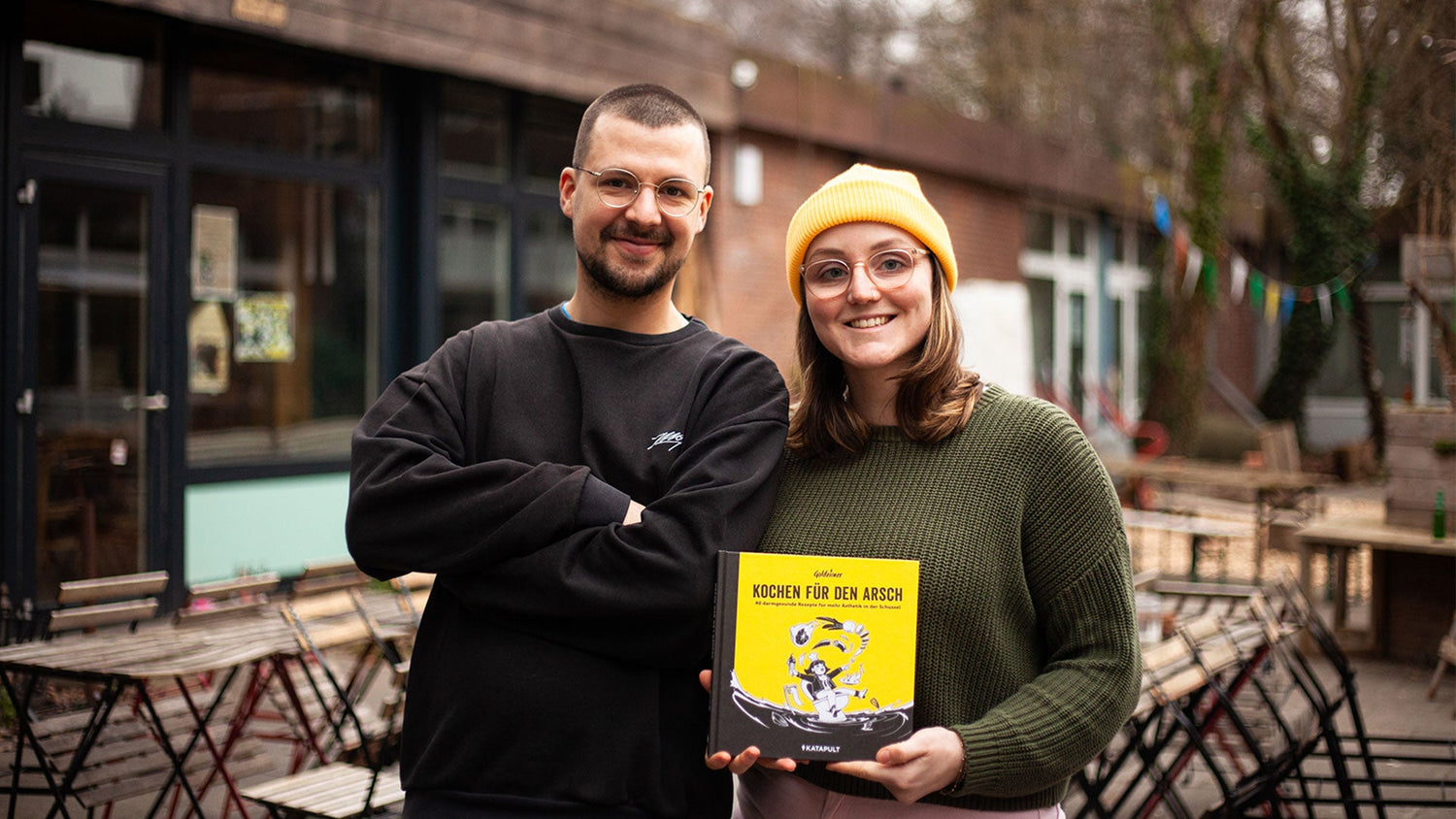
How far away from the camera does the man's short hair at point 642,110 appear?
210 cm

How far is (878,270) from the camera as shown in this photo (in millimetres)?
2104

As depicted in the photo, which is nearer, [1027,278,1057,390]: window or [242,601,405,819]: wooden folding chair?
[242,601,405,819]: wooden folding chair

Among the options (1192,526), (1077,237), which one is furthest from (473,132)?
(1077,237)

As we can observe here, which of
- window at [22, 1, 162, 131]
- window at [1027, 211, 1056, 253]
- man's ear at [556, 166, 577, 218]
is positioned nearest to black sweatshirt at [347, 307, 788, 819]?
man's ear at [556, 166, 577, 218]

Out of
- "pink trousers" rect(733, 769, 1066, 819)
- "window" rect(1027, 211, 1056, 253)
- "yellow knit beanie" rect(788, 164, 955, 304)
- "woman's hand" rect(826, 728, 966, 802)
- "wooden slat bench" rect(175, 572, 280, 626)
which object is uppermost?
"window" rect(1027, 211, 1056, 253)

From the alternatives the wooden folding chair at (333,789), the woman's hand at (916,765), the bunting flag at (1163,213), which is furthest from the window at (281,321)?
the bunting flag at (1163,213)

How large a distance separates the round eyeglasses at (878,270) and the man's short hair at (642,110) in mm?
268

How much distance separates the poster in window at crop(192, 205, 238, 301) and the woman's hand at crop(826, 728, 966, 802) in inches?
254

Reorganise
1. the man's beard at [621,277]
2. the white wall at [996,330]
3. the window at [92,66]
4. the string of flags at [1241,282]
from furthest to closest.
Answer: the string of flags at [1241,282] → the white wall at [996,330] → the window at [92,66] → the man's beard at [621,277]

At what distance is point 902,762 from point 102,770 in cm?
305

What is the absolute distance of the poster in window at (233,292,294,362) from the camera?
7.57 metres

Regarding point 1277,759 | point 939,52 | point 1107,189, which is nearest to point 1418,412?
point 1277,759

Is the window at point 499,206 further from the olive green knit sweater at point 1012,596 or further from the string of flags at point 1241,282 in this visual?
the string of flags at point 1241,282

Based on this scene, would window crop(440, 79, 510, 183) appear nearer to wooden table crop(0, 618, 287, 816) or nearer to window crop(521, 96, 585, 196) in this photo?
window crop(521, 96, 585, 196)
